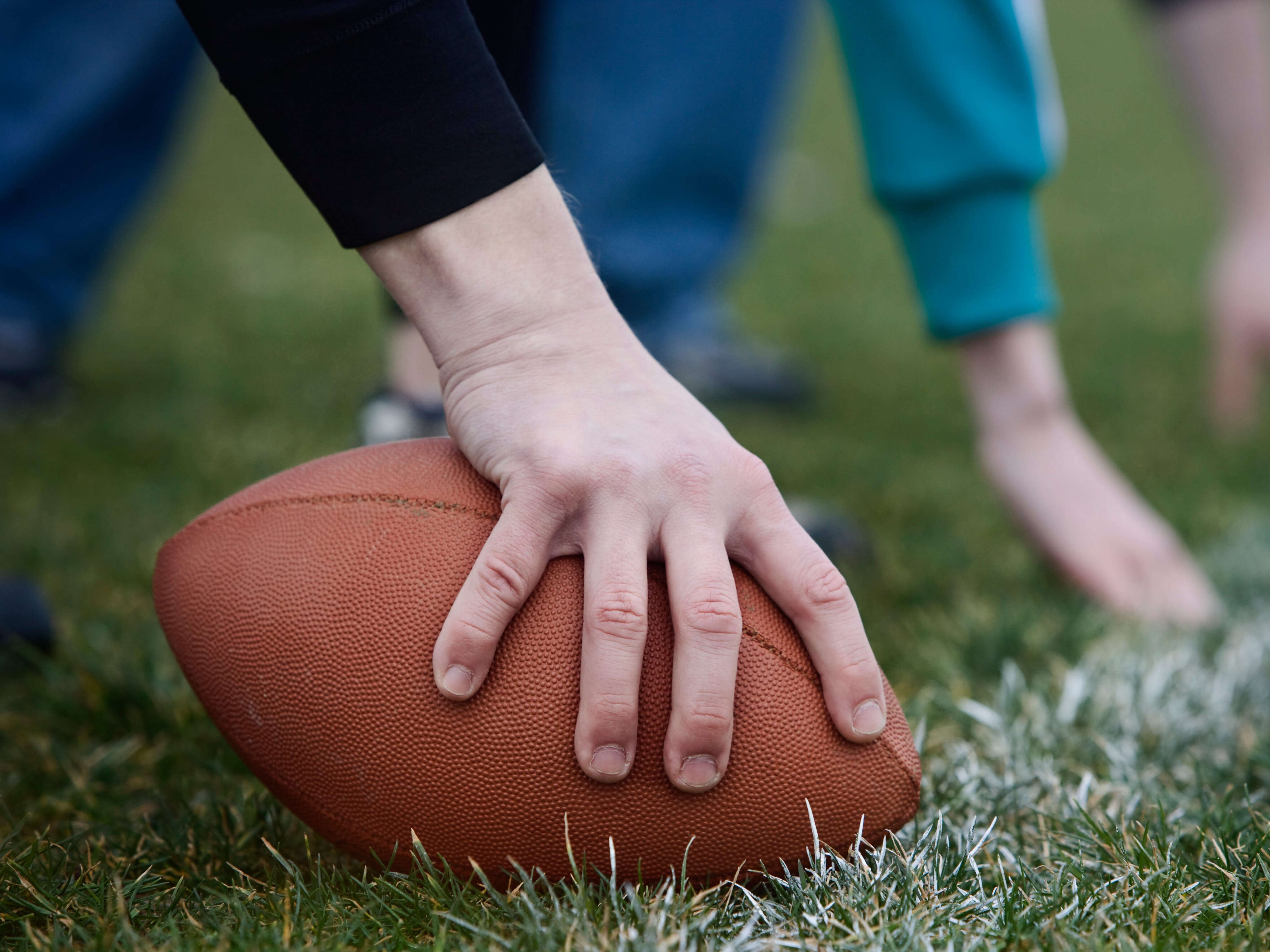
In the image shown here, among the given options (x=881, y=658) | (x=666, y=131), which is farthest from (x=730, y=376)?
(x=881, y=658)

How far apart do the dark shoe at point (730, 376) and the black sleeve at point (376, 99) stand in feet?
7.68

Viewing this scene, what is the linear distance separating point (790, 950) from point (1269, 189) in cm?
232

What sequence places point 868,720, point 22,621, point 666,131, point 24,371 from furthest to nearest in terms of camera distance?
point 666,131 → point 24,371 → point 22,621 → point 868,720

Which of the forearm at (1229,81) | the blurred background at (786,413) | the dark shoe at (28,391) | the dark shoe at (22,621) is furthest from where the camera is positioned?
the dark shoe at (28,391)

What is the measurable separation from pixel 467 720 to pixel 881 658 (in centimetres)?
89

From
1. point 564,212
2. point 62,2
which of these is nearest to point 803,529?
point 564,212

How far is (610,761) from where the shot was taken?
104 cm

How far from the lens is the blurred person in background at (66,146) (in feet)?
8.61

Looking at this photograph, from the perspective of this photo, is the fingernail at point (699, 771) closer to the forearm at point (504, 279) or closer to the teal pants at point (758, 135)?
the forearm at point (504, 279)

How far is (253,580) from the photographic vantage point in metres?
1.17

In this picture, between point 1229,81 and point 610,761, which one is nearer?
point 610,761

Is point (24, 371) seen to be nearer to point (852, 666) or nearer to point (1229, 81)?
point (852, 666)

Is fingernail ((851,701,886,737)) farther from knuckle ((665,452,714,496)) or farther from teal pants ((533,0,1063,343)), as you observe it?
teal pants ((533,0,1063,343))

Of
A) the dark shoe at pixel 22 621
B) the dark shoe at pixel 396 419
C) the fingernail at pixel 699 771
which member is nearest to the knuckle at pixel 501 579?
the fingernail at pixel 699 771
